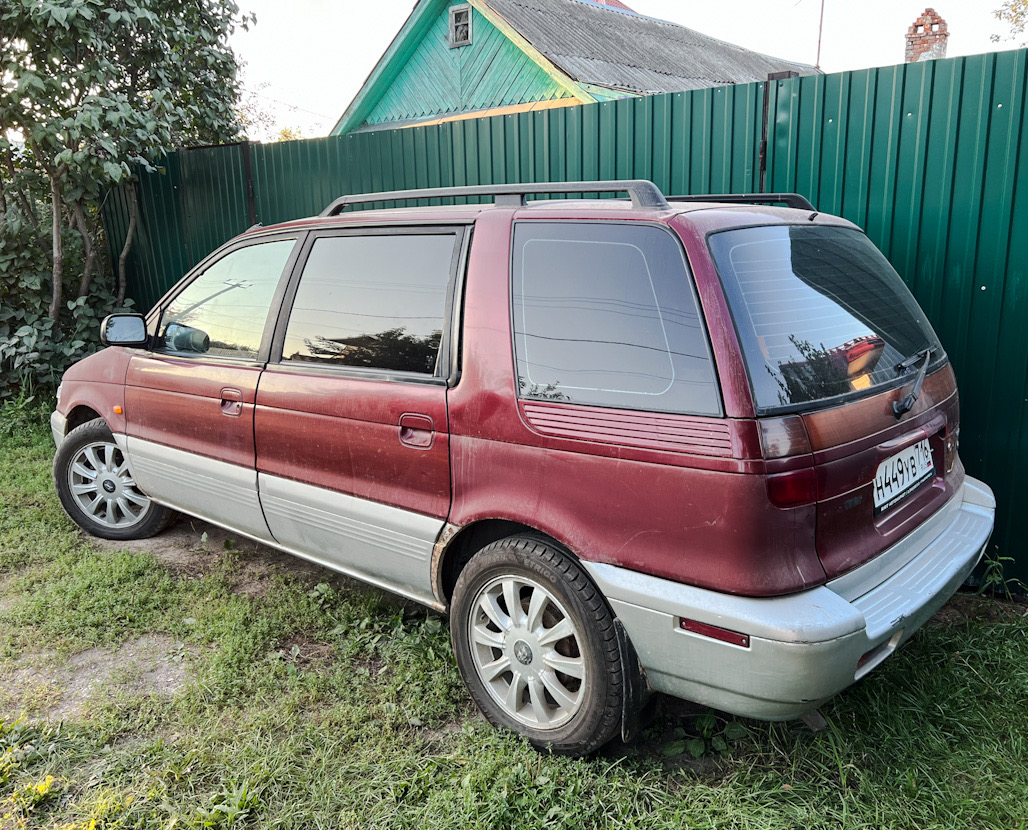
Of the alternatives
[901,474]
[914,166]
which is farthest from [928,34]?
[901,474]

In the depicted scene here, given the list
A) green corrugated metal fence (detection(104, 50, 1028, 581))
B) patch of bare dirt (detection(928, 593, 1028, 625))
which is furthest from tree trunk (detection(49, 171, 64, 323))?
patch of bare dirt (detection(928, 593, 1028, 625))

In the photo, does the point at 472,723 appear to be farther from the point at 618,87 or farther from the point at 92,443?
the point at 618,87

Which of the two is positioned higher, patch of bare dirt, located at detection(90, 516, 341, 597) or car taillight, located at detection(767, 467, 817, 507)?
car taillight, located at detection(767, 467, 817, 507)

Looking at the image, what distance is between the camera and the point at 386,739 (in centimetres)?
280

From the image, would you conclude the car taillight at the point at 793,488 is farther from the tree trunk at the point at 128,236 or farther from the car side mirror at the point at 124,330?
the tree trunk at the point at 128,236

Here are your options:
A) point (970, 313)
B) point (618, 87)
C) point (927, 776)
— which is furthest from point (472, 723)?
point (618, 87)

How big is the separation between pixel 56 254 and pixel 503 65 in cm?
960

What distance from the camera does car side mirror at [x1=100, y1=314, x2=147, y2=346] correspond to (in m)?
4.03

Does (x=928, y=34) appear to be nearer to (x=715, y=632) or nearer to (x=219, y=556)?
(x=219, y=556)

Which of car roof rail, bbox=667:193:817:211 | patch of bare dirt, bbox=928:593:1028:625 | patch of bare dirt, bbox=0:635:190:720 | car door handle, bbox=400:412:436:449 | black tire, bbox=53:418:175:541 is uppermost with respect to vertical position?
car roof rail, bbox=667:193:817:211

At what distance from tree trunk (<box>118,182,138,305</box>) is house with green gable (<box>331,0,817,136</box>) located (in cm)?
764

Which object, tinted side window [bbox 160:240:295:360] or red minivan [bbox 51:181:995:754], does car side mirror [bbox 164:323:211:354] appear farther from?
red minivan [bbox 51:181:995:754]

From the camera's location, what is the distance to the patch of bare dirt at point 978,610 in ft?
11.7

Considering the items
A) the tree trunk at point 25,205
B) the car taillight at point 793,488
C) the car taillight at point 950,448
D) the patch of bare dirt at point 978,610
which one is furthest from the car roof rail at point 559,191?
the tree trunk at point 25,205
